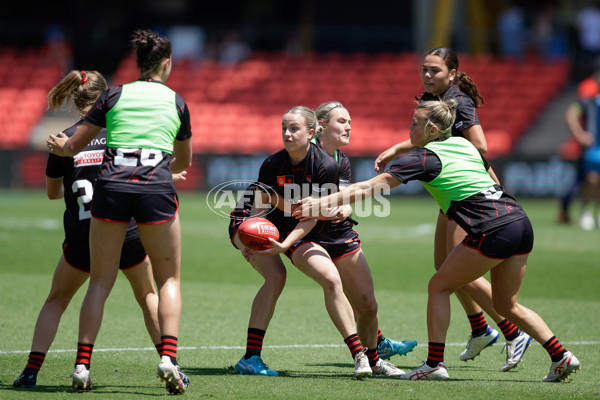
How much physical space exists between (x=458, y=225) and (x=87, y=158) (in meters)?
2.78

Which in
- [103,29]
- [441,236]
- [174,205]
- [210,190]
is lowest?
[210,190]

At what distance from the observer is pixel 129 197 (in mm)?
5168

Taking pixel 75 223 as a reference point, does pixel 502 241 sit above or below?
below

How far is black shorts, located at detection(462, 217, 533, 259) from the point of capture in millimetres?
5758

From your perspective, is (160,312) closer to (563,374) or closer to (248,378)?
(248,378)

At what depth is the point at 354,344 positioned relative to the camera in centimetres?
584

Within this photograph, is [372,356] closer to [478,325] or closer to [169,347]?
[478,325]

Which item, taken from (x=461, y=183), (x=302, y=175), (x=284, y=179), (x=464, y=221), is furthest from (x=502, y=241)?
(x=284, y=179)

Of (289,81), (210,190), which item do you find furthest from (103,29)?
(210,190)

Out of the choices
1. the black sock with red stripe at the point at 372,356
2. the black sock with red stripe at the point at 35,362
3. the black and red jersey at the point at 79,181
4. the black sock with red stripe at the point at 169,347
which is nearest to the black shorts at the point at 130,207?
the black and red jersey at the point at 79,181

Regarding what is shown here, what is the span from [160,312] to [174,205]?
67cm

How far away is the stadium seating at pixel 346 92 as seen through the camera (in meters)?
24.2

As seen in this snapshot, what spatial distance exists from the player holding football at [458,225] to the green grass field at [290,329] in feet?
0.73

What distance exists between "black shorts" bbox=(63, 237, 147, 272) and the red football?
692 mm
